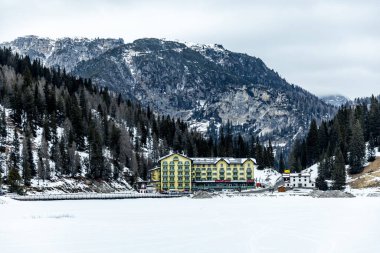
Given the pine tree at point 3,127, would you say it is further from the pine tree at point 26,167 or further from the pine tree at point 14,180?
the pine tree at point 14,180

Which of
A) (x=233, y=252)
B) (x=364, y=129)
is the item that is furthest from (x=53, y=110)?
(x=233, y=252)

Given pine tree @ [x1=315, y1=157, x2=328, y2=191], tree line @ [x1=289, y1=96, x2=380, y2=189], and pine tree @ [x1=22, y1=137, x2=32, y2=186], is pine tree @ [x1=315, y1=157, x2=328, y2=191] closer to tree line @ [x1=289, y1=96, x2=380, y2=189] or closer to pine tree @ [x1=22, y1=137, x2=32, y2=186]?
tree line @ [x1=289, y1=96, x2=380, y2=189]

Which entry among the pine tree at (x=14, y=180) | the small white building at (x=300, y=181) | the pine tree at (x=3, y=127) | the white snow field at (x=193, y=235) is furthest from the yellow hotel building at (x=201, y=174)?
the white snow field at (x=193, y=235)

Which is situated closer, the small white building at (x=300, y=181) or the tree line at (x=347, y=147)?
the tree line at (x=347, y=147)

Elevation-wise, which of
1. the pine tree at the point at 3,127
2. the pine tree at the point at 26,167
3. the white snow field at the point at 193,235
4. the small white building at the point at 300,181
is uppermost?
the pine tree at the point at 3,127

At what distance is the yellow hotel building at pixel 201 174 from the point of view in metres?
180

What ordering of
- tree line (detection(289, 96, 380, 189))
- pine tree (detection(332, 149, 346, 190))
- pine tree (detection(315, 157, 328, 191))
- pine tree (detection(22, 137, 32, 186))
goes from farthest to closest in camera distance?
1. pine tree (detection(315, 157, 328, 191))
2. tree line (detection(289, 96, 380, 189))
3. pine tree (detection(332, 149, 346, 190))
4. pine tree (detection(22, 137, 32, 186))

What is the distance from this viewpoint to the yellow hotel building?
180 m

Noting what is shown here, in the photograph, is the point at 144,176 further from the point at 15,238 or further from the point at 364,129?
the point at 15,238

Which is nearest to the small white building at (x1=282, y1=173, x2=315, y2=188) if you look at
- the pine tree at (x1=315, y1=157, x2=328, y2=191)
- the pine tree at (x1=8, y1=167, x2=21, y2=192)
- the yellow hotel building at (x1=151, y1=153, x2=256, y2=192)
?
the pine tree at (x1=315, y1=157, x2=328, y2=191)

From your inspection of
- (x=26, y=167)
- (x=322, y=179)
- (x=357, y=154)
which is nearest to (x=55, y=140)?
(x=26, y=167)

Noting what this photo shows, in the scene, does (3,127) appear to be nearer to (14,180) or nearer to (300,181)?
(14,180)

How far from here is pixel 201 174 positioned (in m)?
187

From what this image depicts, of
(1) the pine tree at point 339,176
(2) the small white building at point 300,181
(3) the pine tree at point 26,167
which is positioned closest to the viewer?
(3) the pine tree at point 26,167
